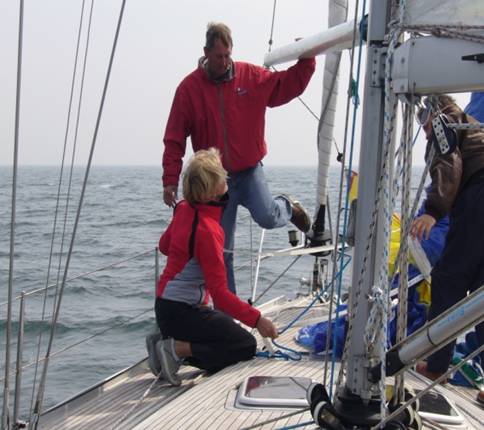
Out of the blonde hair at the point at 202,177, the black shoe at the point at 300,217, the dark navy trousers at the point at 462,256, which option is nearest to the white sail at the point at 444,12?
the dark navy trousers at the point at 462,256

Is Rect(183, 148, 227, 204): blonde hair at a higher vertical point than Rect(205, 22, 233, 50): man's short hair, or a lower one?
lower

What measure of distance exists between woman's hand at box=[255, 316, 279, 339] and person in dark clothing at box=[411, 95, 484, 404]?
26.4 inches

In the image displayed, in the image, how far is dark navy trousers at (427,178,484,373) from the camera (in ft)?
9.86

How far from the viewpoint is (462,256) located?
120 inches

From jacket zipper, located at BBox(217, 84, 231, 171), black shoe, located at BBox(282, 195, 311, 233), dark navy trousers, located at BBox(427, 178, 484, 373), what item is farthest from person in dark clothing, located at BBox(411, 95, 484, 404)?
black shoe, located at BBox(282, 195, 311, 233)

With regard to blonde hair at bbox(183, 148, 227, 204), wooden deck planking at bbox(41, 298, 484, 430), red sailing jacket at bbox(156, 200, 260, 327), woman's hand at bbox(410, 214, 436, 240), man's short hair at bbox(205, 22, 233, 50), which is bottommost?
wooden deck planking at bbox(41, 298, 484, 430)

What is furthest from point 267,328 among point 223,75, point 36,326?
point 36,326

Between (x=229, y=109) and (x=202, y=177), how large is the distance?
1.00 meters

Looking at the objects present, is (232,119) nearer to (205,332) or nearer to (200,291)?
(200,291)

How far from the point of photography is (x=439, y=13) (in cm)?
190

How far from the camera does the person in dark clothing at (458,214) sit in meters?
2.94

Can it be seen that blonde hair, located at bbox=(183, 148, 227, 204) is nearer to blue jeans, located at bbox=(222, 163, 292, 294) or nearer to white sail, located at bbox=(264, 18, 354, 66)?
white sail, located at bbox=(264, 18, 354, 66)

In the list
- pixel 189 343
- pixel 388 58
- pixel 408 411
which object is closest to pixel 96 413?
pixel 189 343

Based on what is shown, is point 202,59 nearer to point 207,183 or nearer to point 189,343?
point 207,183
